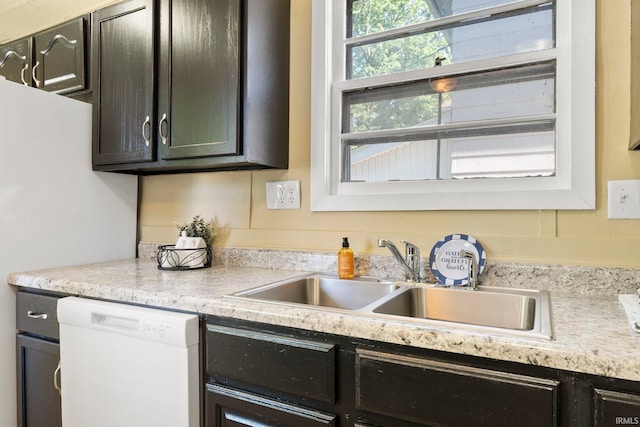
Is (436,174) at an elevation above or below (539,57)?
below

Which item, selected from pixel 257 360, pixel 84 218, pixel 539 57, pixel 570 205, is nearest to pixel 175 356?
pixel 257 360

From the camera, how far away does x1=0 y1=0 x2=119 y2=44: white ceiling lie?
2248 millimetres

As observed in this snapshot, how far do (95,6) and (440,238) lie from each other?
2.40 meters

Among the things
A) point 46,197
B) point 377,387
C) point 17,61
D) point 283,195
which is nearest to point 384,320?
point 377,387

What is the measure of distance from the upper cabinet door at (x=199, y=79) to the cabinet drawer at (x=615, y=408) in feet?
4.19

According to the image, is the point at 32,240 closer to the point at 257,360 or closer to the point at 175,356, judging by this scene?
the point at 175,356

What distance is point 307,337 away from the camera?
936 mm

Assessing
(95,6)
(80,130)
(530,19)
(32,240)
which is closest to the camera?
(530,19)

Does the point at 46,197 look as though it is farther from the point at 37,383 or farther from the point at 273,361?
the point at 273,361

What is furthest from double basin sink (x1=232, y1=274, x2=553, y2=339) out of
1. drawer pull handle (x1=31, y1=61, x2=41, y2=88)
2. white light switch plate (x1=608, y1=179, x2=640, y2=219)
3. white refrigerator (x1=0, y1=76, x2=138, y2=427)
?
drawer pull handle (x1=31, y1=61, x2=41, y2=88)

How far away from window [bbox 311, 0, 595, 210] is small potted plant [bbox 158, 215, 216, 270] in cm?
60

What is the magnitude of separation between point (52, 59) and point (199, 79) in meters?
1.05

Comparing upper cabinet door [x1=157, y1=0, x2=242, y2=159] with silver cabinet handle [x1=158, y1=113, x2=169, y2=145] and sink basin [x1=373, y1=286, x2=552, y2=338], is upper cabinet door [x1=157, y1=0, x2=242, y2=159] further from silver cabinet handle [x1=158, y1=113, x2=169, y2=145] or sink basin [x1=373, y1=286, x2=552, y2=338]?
sink basin [x1=373, y1=286, x2=552, y2=338]

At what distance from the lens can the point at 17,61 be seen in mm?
2094
